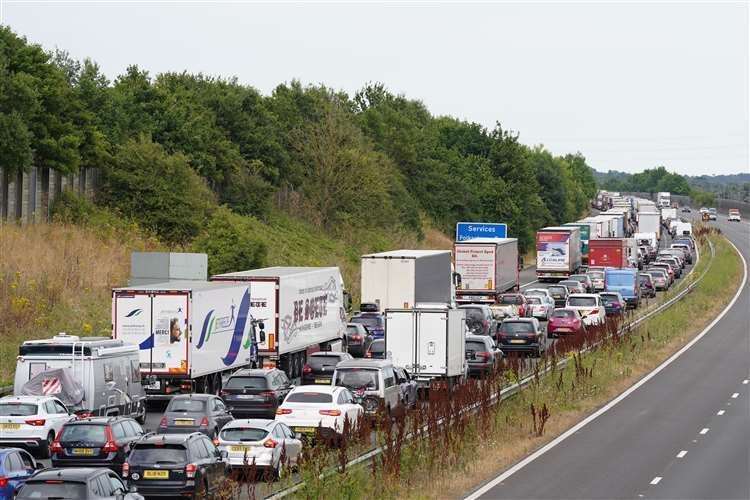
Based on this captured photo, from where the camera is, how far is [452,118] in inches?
6781

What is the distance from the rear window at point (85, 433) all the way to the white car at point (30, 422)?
296 centimetres

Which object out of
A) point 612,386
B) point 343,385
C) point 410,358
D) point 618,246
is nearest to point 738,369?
point 612,386

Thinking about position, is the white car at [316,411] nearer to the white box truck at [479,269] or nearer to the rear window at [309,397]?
the rear window at [309,397]

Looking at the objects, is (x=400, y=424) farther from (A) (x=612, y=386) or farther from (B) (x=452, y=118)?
(B) (x=452, y=118)

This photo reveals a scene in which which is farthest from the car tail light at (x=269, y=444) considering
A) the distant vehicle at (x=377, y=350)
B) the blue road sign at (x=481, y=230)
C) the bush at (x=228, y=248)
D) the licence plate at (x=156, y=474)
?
the blue road sign at (x=481, y=230)

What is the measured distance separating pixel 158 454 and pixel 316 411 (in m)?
6.48

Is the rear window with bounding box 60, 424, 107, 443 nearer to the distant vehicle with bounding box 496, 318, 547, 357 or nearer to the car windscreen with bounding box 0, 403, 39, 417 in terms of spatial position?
the car windscreen with bounding box 0, 403, 39, 417

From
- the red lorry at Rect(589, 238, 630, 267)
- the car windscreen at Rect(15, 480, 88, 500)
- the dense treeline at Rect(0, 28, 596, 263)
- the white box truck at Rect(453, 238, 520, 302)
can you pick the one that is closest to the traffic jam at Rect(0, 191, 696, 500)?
the car windscreen at Rect(15, 480, 88, 500)

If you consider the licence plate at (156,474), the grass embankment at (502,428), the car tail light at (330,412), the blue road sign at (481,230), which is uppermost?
the blue road sign at (481,230)

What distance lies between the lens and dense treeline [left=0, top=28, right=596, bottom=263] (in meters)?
65.3

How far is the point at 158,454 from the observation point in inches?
914

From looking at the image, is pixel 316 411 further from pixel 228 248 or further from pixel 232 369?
pixel 228 248

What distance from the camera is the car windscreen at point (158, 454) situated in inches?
909

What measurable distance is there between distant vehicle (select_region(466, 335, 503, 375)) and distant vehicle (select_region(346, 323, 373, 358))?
778 cm
